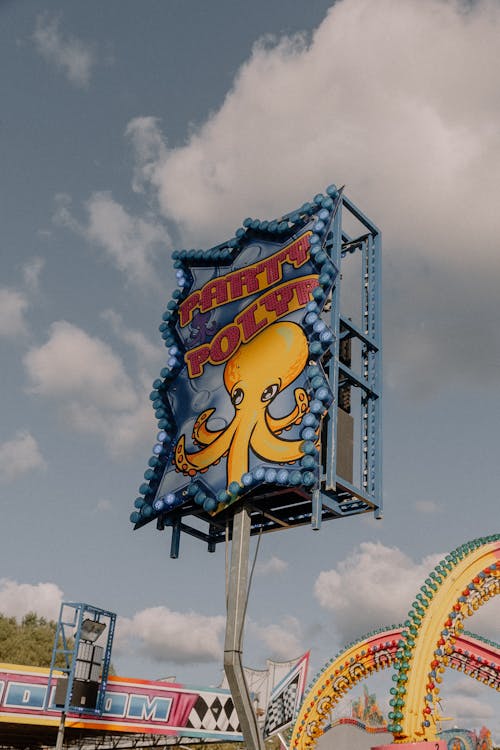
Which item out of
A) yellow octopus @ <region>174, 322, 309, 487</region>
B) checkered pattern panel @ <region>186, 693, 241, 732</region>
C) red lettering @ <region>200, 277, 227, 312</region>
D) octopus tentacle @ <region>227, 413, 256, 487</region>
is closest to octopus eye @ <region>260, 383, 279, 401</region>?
yellow octopus @ <region>174, 322, 309, 487</region>

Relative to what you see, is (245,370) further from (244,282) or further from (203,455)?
(244,282)

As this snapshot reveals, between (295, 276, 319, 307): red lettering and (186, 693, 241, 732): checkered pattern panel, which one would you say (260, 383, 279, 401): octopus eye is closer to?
(295, 276, 319, 307): red lettering

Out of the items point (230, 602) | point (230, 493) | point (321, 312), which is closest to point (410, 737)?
point (230, 602)

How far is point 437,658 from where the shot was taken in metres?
15.0

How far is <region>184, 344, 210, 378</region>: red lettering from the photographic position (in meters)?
24.0

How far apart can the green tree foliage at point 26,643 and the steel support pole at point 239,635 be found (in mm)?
34713

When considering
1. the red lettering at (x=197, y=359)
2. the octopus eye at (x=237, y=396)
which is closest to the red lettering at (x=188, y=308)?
the red lettering at (x=197, y=359)

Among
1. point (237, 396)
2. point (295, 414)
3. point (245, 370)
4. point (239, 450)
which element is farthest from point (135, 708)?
point (295, 414)

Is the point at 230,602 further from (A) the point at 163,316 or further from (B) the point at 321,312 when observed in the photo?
(A) the point at 163,316

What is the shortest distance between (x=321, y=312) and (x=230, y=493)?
5.55 meters

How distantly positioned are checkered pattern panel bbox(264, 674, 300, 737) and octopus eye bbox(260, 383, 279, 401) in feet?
50.6

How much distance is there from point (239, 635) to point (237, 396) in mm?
6513

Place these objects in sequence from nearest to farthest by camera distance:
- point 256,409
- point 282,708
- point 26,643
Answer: point 256,409 < point 282,708 < point 26,643

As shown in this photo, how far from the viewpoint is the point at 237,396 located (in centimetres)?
2205
